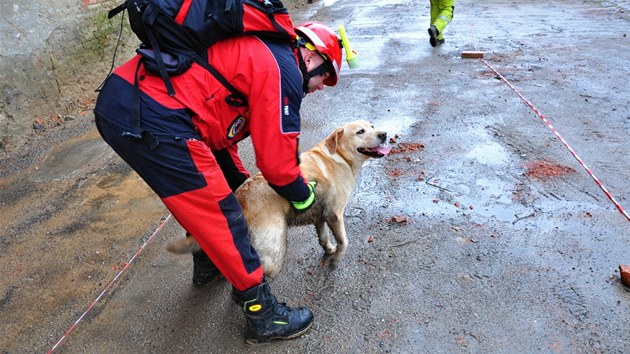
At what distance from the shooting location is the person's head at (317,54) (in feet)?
8.91

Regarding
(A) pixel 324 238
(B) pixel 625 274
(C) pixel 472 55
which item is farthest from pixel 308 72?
(C) pixel 472 55

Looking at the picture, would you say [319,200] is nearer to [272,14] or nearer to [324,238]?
[324,238]

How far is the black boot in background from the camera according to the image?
331cm

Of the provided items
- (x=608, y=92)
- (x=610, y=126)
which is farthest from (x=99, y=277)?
(x=608, y=92)

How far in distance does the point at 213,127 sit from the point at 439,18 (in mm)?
7749

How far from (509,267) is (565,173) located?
62.6 inches

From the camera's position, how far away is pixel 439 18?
9.07 metres

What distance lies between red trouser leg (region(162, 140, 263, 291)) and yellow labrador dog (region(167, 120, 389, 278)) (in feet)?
0.86

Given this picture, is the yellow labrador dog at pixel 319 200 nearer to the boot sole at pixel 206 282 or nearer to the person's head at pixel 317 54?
the boot sole at pixel 206 282

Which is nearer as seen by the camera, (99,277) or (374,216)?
(99,277)

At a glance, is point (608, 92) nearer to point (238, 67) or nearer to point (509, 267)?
point (509, 267)

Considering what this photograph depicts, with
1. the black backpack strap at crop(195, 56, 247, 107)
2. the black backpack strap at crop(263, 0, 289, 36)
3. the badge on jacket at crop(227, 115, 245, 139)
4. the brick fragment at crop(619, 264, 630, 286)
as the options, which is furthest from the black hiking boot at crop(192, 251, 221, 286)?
the brick fragment at crop(619, 264, 630, 286)

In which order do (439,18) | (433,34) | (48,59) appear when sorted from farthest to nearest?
(439,18) → (433,34) → (48,59)

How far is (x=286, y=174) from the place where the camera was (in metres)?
2.52
